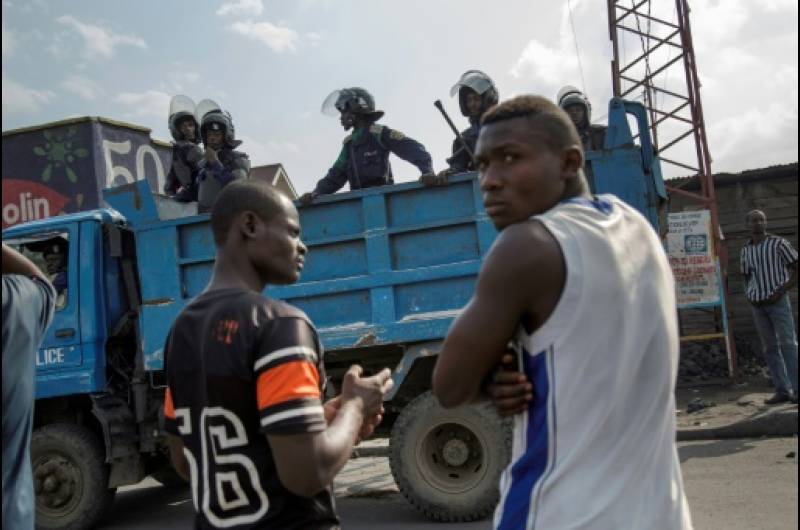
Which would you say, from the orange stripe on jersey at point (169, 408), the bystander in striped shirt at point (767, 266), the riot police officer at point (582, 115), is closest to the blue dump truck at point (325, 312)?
the riot police officer at point (582, 115)

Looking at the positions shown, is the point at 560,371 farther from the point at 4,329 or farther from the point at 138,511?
the point at 138,511

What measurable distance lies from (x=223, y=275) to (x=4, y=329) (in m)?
0.54

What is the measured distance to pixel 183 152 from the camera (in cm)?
716

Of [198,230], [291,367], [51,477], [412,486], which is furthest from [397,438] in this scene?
[291,367]

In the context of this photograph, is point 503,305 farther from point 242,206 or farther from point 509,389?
point 242,206

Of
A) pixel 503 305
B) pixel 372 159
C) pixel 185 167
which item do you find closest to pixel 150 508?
pixel 185 167

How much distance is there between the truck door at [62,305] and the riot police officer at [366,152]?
6.57ft

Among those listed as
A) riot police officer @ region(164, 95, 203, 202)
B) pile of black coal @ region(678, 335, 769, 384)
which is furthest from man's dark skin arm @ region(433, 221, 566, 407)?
pile of black coal @ region(678, 335, 769, 384)

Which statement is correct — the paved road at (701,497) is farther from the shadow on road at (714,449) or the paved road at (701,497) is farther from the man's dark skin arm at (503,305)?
the man's dark skin arm at (503,305)

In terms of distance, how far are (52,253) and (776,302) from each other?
676cm

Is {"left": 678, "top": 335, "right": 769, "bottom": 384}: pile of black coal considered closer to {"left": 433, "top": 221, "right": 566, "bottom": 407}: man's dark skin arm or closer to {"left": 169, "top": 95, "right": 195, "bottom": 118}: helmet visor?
{"left": 169, "top": 95, "right": 195, "bottom": 118}: helmet visor

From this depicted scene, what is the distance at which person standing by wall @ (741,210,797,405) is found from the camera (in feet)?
24.3

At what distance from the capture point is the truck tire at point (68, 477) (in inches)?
217

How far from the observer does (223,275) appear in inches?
71.5
